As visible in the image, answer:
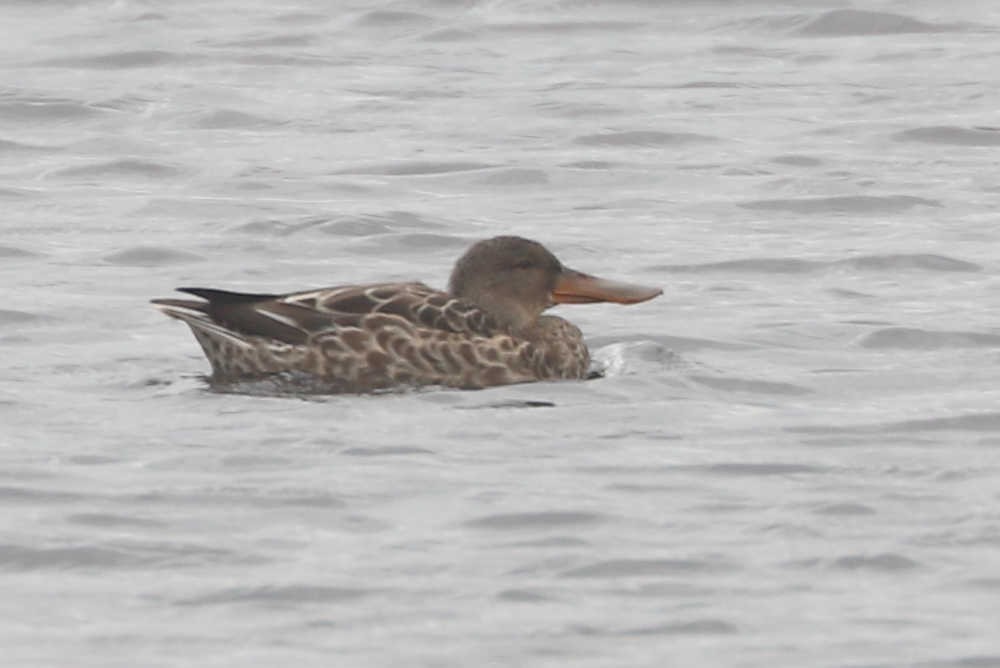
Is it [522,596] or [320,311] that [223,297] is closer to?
[320,311]

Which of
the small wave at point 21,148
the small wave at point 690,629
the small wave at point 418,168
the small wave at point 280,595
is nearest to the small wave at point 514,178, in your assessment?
the small wave at point 418,168

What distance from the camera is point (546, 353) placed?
13.3 meters

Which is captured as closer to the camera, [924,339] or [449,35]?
[924,339]

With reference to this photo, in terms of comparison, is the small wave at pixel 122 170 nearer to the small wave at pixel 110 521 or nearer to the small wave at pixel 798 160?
the small wave at pixel 798 160

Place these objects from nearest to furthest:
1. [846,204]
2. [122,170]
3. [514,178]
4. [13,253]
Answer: [13,253] < [846,204] < [514,178] < [122,170]

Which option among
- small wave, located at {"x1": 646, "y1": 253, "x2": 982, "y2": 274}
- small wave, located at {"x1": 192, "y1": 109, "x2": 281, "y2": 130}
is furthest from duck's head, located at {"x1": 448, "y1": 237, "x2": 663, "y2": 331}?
small wave, located at {"x1": 192, "y1": 109, "x2": 281, "y2": 130}

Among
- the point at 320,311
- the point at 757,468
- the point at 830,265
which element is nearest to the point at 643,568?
the point at 757,468

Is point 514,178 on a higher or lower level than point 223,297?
lower

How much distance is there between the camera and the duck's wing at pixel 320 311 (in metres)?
13.1

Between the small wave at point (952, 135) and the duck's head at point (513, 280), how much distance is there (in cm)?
691

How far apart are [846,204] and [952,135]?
7.99 ft

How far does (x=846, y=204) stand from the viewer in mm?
18297

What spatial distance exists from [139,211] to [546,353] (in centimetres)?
541

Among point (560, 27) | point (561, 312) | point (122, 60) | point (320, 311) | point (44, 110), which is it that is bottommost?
point (561, 312)
